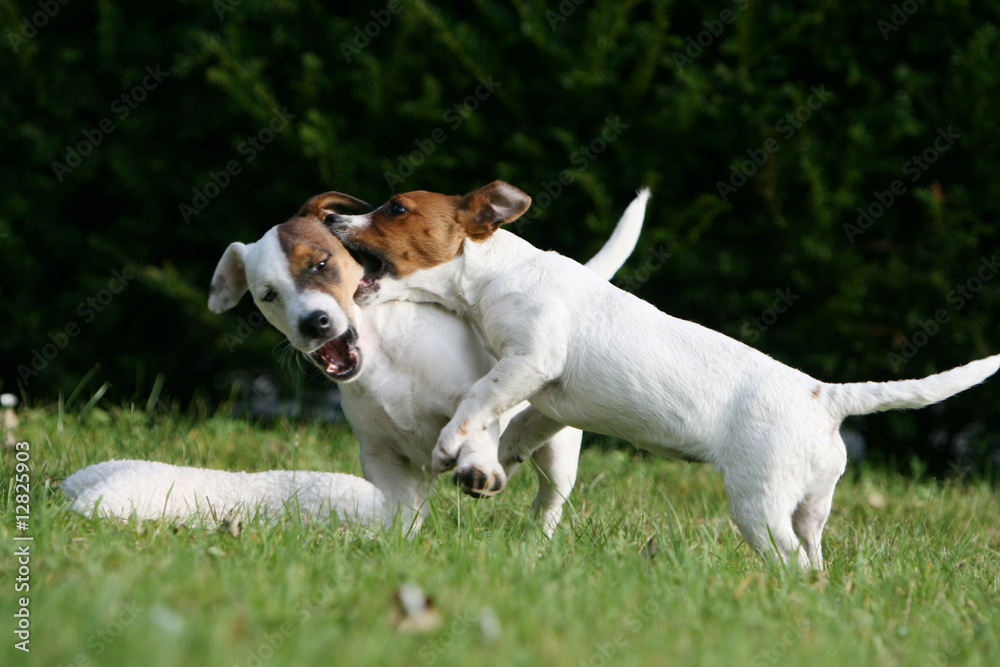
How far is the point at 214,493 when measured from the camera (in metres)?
3.23

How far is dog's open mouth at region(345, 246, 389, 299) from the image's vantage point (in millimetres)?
3365

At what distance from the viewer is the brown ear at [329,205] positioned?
3609mm

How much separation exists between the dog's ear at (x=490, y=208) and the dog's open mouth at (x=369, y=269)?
1.05 feet

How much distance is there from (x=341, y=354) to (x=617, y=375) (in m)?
0.91

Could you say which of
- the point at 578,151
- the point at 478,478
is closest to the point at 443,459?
the point at 478,478

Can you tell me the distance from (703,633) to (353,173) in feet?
12.3

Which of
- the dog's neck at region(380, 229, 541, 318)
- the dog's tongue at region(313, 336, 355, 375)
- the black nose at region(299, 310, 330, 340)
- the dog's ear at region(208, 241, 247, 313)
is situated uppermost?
the dog's neck at region(380, 229, 541, 318)

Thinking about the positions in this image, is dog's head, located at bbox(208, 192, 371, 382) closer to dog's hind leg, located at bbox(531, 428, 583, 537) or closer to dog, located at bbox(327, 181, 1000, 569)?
dog, located at bbox(327, 181, 1000, 569)

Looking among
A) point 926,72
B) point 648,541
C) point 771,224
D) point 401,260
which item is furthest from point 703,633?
point 926,72

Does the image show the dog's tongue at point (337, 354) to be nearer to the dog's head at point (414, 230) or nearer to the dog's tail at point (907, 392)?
the dog's head at point (414, 230)

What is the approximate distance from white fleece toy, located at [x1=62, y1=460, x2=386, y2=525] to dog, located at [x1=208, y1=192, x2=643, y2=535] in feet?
0.55

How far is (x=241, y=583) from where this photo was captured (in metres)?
2.06

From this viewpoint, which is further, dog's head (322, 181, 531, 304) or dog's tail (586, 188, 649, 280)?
dog's tail (586, 188, 649, 280)

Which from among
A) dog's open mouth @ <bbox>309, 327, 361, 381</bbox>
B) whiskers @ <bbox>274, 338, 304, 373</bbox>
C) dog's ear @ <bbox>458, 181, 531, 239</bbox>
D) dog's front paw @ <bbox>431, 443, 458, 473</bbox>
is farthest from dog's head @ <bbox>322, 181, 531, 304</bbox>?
dog's front paw @ <bbox>431, 443, 458, 473</bbox>
